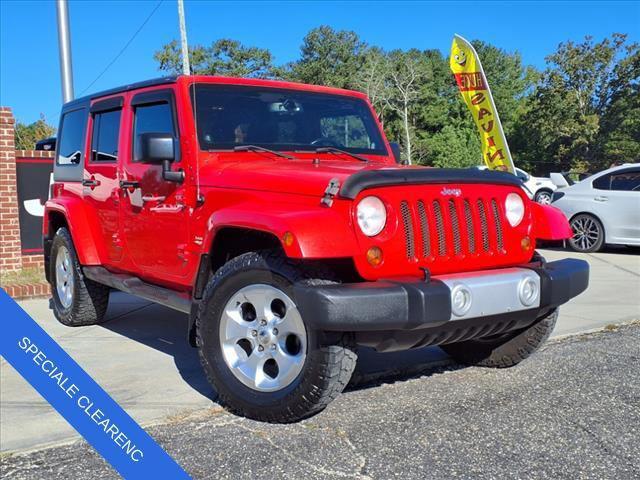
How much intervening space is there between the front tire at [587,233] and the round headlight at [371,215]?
346 inches

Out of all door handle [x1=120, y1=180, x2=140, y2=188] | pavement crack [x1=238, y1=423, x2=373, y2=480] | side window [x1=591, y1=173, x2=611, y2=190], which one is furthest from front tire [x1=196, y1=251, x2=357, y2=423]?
side window [x1=591, y1=173, x2=611, y2=190]

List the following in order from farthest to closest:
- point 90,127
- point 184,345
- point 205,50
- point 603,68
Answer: point 205,50
point 603,68
point 90,127
point 184,345

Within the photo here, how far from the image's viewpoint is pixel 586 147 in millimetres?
43344

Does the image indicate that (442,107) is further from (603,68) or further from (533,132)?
(603,68)

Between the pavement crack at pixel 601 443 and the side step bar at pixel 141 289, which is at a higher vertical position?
the side step bar at pixel 141 289

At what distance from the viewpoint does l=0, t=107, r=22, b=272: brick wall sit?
27.2 ft

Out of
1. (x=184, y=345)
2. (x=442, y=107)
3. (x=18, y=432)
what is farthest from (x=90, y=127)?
(x=442, y=107)

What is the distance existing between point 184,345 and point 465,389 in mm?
2315

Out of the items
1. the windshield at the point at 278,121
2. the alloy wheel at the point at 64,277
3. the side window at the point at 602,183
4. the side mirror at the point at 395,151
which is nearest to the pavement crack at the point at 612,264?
the side window at the point at 602,183

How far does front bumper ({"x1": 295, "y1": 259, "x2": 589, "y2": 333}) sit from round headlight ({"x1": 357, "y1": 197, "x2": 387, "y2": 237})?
26cm

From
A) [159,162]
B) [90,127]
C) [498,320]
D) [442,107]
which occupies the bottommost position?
[498,320]

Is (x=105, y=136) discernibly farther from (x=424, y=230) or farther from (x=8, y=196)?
(x=8, y=196)

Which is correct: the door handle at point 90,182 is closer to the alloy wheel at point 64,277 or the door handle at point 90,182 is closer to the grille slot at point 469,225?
the alloy wheel at point 64,277

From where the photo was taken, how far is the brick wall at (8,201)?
8.30 metres
